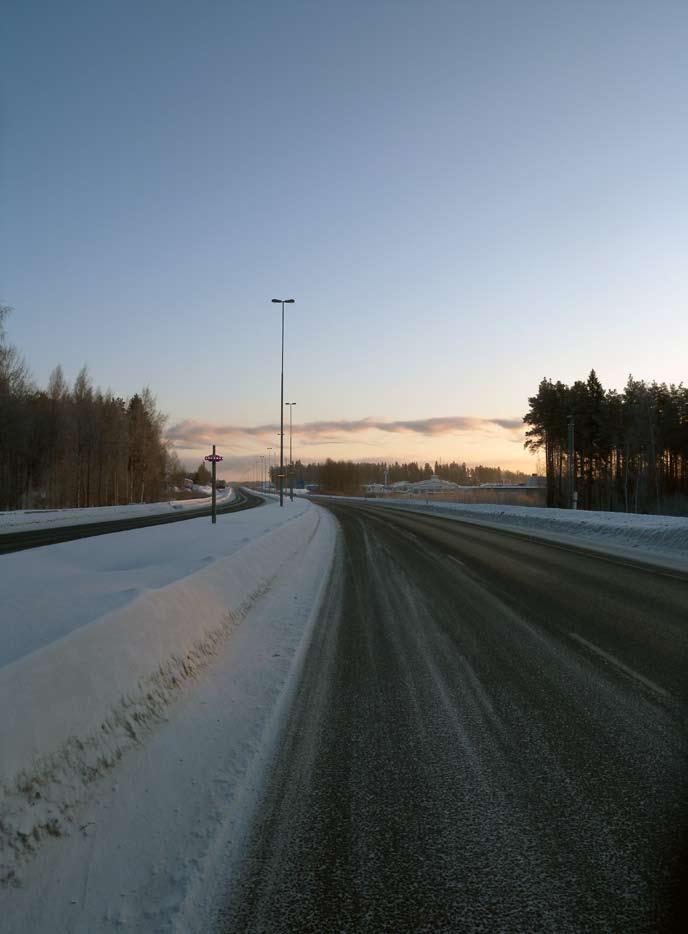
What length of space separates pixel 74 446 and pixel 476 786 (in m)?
57.7

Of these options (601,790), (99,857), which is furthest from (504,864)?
(99,857)

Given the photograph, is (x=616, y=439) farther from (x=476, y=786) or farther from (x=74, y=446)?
(x=476, y=786)

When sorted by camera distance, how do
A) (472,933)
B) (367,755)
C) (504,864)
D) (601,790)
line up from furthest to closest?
(367,755)
(601,790)
(504,864)
(472,933)

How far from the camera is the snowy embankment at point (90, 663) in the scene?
9.71 feet

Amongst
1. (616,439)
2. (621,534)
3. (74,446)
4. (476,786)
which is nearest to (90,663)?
(476,786)

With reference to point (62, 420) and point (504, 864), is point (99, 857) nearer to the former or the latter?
point (504, 864)

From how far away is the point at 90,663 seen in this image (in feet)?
13.5

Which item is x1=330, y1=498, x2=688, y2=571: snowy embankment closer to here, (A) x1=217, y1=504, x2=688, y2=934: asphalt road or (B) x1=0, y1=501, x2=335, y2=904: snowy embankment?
(A) x1=217, y1=504, x2=688, y2=934: asphalt road

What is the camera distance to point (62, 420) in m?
50.7

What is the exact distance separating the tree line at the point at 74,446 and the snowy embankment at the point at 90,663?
104 ft

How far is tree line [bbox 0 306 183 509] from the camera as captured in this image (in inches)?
1649

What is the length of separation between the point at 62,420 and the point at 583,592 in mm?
51002

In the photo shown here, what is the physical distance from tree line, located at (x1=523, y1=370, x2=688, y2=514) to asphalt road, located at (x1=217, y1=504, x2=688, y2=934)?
6029cm

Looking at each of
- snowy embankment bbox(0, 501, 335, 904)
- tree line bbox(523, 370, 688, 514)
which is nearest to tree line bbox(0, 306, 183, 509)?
snowy embankment bbox(0, 501, 335, 904)
